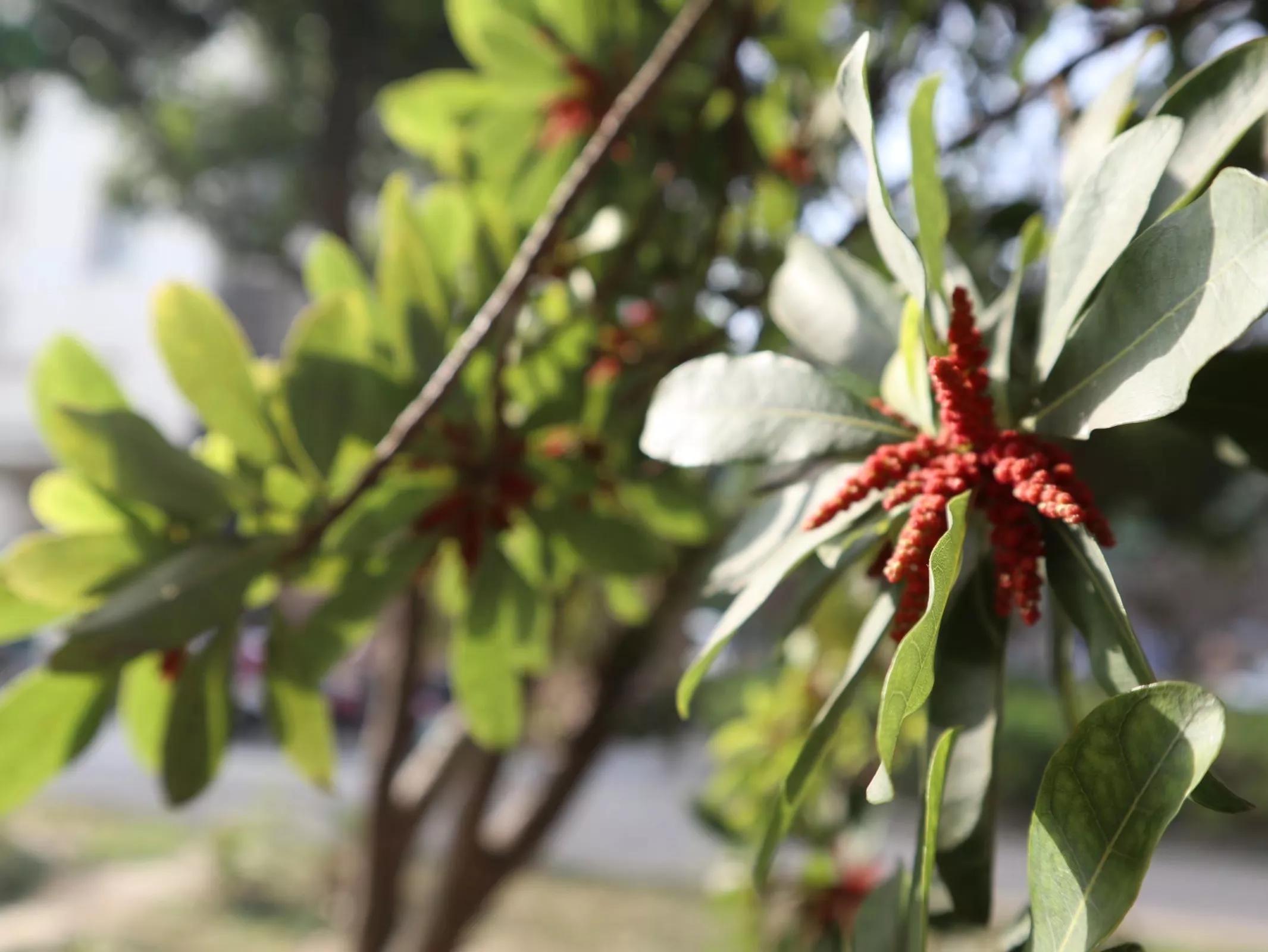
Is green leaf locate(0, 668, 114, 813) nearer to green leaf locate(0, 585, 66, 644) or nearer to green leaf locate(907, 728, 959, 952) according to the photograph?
green leaf locate(0, 585, 66, 644)

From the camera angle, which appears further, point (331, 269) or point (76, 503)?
point (331, 269)

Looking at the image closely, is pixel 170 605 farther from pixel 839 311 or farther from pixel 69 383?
pixel 839 311

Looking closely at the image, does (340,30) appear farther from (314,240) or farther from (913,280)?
(913,280)

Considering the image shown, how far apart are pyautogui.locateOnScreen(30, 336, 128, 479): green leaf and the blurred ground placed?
2.91 meters

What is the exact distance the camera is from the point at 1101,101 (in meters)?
0.52

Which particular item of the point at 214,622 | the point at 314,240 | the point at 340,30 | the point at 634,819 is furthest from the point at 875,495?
the point at 634,819

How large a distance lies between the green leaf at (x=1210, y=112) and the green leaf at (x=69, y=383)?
56 centimetres

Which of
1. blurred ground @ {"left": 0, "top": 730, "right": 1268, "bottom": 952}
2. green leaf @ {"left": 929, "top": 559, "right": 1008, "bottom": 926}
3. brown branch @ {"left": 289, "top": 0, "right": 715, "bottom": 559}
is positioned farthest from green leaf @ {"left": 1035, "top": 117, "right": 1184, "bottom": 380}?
blurred ground @ {"left": 0, "top": 730, "right": 1268, "bottom": 952}

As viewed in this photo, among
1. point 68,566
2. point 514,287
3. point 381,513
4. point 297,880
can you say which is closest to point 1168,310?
point 514,287

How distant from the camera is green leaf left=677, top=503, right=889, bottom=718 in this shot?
16.0 inches

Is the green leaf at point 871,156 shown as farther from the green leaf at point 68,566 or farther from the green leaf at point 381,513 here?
the green leaf at point 68,566

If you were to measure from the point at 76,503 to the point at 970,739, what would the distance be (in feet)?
1.78

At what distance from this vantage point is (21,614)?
637 mm

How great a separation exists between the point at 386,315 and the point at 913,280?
422 mm
